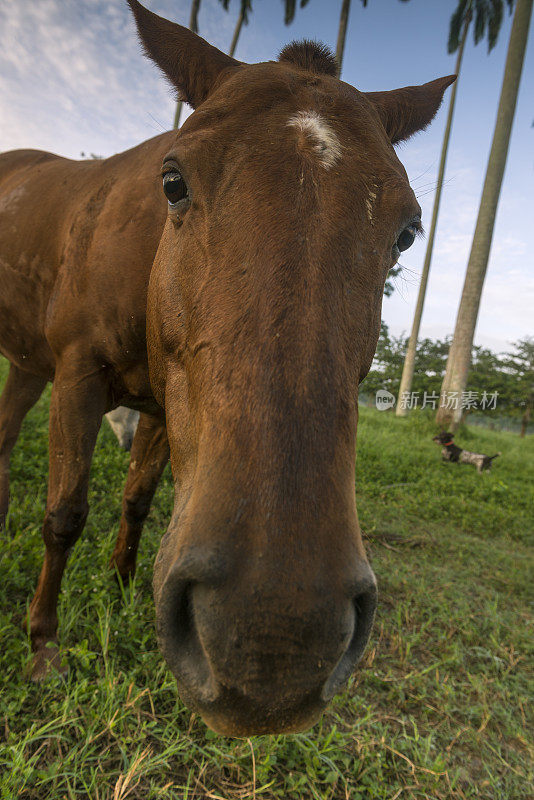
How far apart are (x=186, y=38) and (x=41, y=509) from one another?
123 inches

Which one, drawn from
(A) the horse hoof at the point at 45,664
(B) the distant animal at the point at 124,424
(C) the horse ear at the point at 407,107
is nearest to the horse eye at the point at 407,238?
(C) the horse ear at the point at 407,107

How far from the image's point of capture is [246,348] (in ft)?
3.56

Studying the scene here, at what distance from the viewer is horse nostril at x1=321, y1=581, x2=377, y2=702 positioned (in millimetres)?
933

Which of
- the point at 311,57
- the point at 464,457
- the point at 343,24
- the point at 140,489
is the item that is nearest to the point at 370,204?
the point at 311,57

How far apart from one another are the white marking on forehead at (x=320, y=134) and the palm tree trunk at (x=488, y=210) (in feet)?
32.3

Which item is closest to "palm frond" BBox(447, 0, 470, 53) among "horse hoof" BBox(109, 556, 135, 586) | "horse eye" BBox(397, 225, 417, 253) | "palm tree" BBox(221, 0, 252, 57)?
"palm tree" BBox(221, 0, 252, 57)

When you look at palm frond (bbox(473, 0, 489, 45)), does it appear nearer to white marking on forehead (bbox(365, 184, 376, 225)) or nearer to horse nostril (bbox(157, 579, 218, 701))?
white marking on forehead (bbox(365, 184, 376, 225))

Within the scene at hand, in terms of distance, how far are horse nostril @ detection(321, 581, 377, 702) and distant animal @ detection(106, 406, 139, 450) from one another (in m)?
4.70

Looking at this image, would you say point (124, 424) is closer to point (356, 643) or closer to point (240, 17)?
point (356, 643)

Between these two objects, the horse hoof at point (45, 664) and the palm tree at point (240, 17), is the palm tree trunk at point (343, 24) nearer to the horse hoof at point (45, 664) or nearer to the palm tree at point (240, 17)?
the palm tree at point (240, 17)

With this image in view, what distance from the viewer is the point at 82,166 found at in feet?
10.1

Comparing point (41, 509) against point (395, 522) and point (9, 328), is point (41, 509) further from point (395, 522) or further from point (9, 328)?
point (395, 522)

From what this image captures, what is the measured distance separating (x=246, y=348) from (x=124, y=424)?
183 inches

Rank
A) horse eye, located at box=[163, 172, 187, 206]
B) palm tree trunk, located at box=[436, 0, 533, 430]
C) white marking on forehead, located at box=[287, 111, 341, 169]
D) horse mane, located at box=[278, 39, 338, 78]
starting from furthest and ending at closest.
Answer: palm tree trunk, located at box=[436, 0, 533, 430] → horse mane, located at box=[278, 39, 338, 78] → horse eye, located at box=[163, 172, 187, 206] → white marking on forehead, located at box=[287, 111, 341, 169]
